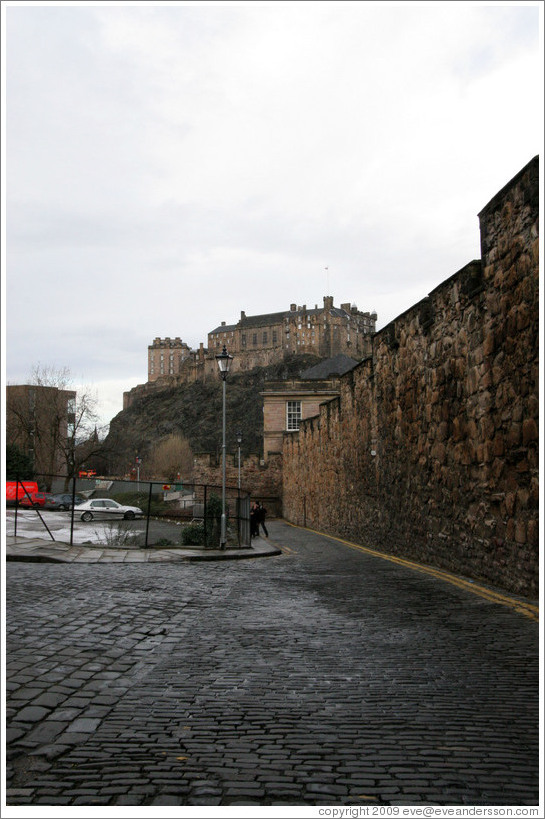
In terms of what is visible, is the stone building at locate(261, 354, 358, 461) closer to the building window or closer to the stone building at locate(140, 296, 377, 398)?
the building window

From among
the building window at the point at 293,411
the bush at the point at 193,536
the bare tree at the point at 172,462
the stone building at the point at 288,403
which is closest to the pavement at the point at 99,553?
the bush at the point at 193,536

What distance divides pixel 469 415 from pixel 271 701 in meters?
5.89

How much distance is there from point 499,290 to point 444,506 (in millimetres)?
3504

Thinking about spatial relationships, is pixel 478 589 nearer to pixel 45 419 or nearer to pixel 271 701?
pixel 271 701

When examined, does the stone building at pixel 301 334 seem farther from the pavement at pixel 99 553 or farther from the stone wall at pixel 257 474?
the pavement at pixel 99 553

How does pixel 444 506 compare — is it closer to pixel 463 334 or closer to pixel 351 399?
pixel 463 334

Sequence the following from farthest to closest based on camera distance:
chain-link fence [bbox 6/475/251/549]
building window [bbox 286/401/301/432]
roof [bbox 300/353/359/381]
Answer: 1. roof [bbox 300/353/359/381]
2. building window [bbox 286/401/301/432]
3. chain-link fence [bbox 6/475/251/549]

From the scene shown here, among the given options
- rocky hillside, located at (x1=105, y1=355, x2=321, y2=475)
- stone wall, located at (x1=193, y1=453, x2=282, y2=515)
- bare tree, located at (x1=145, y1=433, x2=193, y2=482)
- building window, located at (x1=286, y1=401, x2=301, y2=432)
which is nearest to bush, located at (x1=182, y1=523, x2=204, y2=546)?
stone wall, located at (x1=193, y1=453, x2=282, y2=515)

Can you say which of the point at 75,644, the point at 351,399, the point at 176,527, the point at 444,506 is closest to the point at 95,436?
the point at 176,527

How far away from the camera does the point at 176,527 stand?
76.2 feet

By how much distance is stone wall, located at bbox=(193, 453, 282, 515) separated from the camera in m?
41.3

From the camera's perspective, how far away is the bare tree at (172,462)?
72812 millimetres

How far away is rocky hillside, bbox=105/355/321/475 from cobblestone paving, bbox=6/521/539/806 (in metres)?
85.4

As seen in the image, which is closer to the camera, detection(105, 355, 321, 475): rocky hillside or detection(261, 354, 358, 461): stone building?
detection(261, 354, 358, 461): stone building
